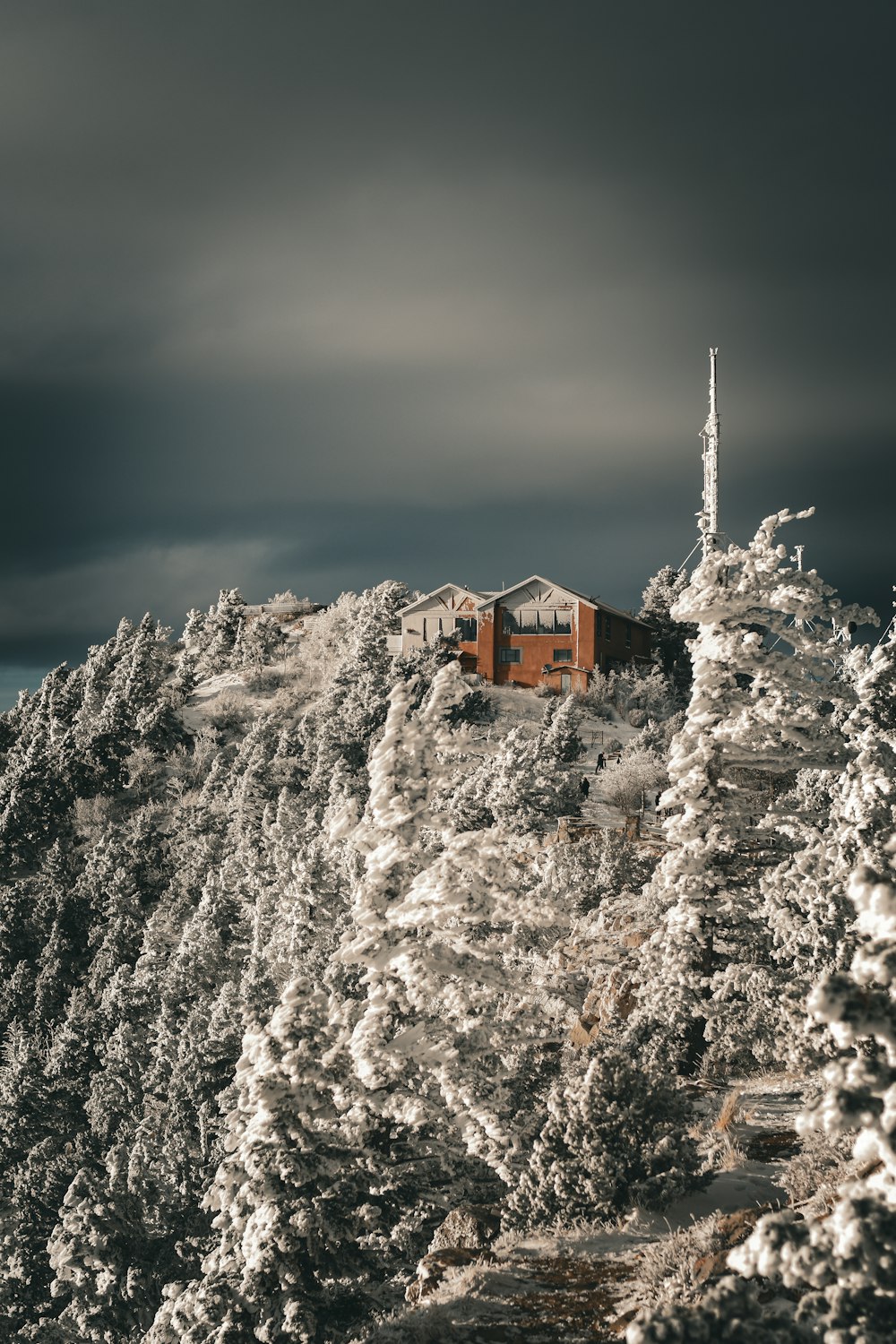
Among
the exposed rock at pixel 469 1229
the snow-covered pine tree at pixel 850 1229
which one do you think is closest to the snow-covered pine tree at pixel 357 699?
the exposed rock at pixel 469 1229

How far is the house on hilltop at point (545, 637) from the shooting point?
3681 inches

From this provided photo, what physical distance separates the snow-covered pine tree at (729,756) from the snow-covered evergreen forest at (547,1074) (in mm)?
89

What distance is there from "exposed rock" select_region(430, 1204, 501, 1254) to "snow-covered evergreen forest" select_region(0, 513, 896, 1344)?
0.08m

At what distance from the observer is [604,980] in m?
33.6

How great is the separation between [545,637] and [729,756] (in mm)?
68372

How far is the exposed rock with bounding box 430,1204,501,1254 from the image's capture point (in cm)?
1920

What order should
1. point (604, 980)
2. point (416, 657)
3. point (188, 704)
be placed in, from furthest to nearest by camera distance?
point (188, 704) < point (416, 657) < point (604, 980)

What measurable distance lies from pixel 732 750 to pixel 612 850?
22.2 metres

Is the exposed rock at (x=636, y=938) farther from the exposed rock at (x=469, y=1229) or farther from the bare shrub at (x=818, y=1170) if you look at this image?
the exposed rock at (x=469, y=1229)

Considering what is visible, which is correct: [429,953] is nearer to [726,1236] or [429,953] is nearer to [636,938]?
[726,1236]

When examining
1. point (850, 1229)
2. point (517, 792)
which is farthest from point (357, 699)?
point (850, 1229)

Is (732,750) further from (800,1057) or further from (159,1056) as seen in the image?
(159,1056)

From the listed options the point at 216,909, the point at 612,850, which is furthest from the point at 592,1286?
the point at 216,909

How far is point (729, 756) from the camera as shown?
87.0ft
